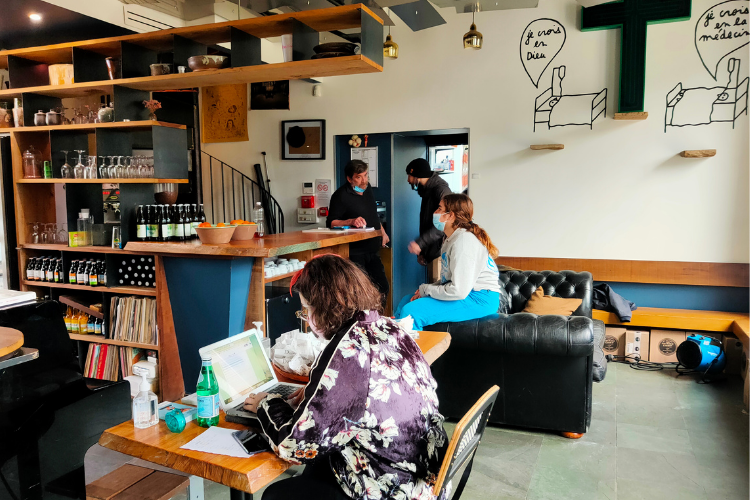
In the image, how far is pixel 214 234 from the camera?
3.49 m

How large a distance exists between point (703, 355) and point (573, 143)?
236 centimetres

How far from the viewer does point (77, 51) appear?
163 inches

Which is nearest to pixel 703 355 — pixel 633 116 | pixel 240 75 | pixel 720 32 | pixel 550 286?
pixel 550 286

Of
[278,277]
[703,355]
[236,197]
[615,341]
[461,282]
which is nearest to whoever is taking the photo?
[461,282]

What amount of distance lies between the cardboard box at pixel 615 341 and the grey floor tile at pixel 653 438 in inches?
69.2

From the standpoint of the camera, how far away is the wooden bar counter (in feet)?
11.3

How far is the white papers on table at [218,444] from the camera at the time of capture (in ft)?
5.33

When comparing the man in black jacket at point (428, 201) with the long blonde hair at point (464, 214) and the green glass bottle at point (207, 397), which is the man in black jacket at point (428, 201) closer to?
the long blonde hair at point (464, 214)

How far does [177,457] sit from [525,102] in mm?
5261

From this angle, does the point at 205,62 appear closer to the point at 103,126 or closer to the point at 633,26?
the point at 103,126

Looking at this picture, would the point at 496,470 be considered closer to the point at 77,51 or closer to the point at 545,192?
the point at 545,192

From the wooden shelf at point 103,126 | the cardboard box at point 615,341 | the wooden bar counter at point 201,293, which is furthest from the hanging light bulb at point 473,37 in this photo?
the cardboard box at point 615,341

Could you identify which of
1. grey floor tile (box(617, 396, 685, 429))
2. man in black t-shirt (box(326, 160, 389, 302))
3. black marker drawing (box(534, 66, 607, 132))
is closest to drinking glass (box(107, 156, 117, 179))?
man in black t-shirt (box(326, 160, 389, 302))

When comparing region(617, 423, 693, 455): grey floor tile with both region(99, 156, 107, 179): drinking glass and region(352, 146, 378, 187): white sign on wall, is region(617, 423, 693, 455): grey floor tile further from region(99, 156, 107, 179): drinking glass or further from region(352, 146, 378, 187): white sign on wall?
region(352, 146, 378, 187): white sign on wall
